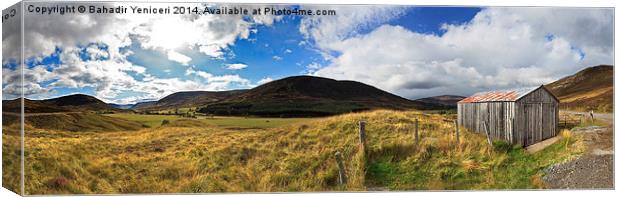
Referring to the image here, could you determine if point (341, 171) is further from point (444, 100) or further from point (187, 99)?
point (187, 99)

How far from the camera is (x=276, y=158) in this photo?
12.5 meters

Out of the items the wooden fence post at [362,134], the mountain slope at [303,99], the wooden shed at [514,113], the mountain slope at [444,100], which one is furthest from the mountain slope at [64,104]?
the wooden shed at [514,113]

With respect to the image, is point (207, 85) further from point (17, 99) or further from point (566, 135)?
point (566, 135)

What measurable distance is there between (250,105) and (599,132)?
7.49 metres

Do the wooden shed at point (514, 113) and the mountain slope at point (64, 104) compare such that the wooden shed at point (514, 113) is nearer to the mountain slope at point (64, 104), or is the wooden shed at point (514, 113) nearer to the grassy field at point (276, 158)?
the grassy field at point (276, 158)

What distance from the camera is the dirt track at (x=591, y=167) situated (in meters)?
13.0

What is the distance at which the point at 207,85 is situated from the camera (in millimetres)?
12406

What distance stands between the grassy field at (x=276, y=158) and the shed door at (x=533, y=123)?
328 mm

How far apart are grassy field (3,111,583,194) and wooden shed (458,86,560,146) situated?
0.89 ft

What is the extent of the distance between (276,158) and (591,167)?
21.9ft

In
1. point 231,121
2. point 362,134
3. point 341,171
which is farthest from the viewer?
point 362,134

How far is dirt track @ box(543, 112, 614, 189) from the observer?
42.5 ft

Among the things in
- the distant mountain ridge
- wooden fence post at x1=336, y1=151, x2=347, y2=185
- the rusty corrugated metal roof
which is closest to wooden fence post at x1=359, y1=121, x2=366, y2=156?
the distant mountain ridge

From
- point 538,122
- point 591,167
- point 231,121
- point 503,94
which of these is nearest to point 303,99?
point 231,121
